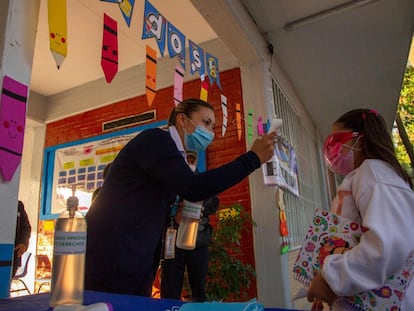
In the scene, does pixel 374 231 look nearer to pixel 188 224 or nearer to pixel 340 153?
pixel 340 153

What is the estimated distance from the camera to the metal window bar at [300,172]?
11.0 feet

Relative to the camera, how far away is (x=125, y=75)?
12.7ft

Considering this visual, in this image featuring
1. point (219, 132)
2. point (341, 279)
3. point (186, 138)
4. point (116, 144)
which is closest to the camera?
point (341, 279)

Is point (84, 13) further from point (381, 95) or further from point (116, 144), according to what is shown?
point (381, 95)

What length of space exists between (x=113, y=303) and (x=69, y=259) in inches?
5.6

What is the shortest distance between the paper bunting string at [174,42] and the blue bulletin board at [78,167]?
144 centimetres

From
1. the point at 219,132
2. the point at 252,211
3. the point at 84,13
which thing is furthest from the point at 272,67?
the point at 84,13

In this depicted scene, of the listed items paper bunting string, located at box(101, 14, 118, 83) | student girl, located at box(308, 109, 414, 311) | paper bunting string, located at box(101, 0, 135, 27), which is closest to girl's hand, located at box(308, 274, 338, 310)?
student girl, located at box(308, 109, 414, 311)

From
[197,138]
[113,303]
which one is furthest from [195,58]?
[113,303]

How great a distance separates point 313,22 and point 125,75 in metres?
2.18

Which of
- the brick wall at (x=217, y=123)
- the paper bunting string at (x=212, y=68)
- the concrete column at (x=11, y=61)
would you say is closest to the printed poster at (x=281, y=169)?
the brick wall at (x=217, y=123)

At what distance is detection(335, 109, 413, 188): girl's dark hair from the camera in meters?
1.07

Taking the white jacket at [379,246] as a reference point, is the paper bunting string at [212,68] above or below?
above

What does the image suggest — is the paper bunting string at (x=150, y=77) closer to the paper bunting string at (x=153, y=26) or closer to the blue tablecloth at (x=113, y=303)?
the paper bunting string at (x=153, y=26)
